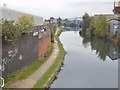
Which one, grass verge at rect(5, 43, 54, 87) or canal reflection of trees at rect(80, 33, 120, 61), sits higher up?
grass verge at rect(5, 43, 54, 87)

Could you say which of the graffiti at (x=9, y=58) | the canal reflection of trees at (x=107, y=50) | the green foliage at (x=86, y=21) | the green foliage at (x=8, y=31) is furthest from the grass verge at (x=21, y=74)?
the green foliage at (x=86, y=21)

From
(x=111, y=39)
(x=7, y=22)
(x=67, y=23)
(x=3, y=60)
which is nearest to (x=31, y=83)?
(x=3, y=60)

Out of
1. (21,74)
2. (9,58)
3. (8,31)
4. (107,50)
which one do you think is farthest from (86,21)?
(8,31)

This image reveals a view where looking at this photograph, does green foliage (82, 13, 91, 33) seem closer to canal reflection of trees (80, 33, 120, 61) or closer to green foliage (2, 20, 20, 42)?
canal reflection of trees (80, 33, 120, 61)

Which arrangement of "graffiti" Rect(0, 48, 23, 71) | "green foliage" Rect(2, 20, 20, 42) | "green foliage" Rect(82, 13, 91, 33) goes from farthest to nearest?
"green foliage" Rect(82, 13, 91, 33) < "graffiti" Rect(0, 48, 23, 71) < "green foliage" Rect(2, 20, 20, 42)

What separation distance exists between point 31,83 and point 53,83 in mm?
3092

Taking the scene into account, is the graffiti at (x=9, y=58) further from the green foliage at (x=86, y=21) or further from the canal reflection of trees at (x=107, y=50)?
the green foliage at (x=86, y=21)

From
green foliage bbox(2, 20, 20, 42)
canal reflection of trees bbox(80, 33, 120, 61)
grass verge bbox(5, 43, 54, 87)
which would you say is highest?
green foliage bbox(2, 20, 20, 42)

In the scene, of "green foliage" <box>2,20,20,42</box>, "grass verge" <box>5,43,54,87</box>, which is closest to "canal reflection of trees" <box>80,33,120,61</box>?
"grass verge" <box>5,43,54,87</box>

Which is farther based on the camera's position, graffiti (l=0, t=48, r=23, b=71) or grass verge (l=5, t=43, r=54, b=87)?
grass verge (l=5, t=43, r=54, b=87)

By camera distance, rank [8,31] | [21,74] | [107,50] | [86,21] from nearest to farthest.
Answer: [8,31] < [21,74] < [107,50] < [86,21]

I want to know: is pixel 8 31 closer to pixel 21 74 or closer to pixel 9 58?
pixel 9 58

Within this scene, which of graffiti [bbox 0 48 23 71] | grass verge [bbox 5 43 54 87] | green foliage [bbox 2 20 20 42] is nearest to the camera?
green foliage [bbox 2 20 20 42]

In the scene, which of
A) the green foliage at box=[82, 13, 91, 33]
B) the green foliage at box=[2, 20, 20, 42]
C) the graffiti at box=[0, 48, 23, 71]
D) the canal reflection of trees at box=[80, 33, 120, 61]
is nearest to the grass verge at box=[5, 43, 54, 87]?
the graffiti at box=[0, 48, 23, 71]
